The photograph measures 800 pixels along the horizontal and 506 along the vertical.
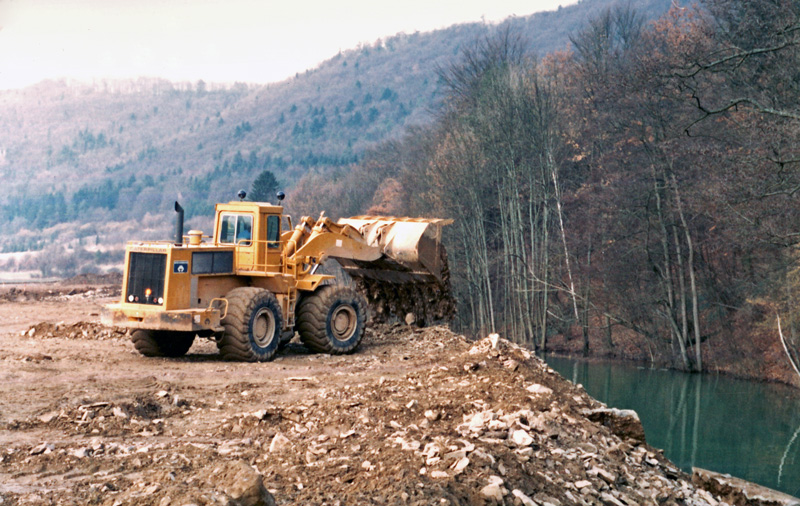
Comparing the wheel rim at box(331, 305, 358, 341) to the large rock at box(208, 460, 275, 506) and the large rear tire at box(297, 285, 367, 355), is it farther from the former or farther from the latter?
the large rock at box(208, 460, 275, 506)

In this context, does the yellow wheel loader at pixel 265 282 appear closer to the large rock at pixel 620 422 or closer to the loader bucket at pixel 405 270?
the loader bucket at pixel 405 270

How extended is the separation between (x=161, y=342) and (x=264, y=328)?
2123 millimetres

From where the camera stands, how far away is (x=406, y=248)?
19.0m

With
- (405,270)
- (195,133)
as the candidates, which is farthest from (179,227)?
(195,133)

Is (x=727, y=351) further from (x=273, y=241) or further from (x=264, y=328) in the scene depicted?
(x=264, y=328)

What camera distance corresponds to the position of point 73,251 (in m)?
62.0

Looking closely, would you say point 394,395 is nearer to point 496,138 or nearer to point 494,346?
point 494,346

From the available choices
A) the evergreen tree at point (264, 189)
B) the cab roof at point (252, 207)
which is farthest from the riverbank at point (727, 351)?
the evergreen tree at point (264, 189)

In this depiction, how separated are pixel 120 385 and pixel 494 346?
6.38m

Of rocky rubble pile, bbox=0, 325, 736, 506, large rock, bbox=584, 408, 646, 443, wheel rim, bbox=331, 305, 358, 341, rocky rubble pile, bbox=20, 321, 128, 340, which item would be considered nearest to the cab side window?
wheel rim, bbox=331, 305, 358, 341

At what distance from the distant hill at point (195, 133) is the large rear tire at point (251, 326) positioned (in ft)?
145

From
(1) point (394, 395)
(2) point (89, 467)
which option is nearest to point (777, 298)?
(1) point (394, 395)

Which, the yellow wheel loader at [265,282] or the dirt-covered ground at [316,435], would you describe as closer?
the dirt-covered ground at [316,435]

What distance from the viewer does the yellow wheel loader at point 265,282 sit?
15477 mm
